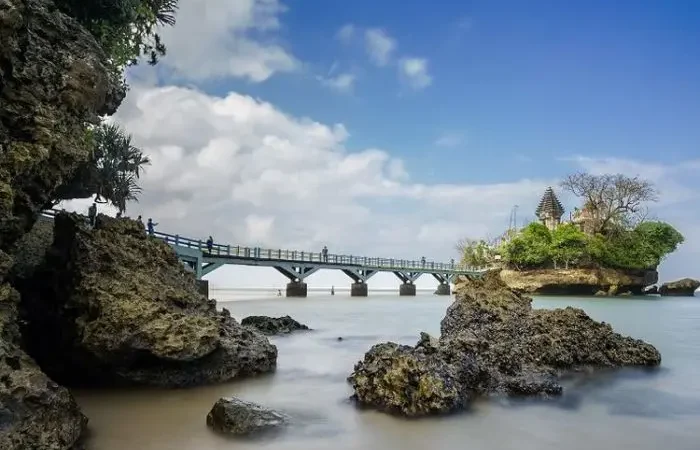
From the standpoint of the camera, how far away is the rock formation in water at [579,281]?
46.5 metres

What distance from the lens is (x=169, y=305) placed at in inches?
270

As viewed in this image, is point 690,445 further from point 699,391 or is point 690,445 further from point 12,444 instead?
point 12,444

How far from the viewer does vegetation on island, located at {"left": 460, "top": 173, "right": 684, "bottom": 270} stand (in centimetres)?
4650

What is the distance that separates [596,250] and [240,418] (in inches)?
1859

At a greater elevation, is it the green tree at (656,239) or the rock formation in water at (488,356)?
the green tree at (656,239)

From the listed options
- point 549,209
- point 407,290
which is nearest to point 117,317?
point 407,290

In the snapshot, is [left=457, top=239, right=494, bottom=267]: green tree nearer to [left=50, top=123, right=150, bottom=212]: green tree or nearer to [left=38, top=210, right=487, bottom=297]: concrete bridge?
[left=38, top=210, right=487, bottom=297]: concrete bridge

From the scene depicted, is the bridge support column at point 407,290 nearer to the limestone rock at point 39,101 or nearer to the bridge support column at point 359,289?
the bridge support column at point 359,289

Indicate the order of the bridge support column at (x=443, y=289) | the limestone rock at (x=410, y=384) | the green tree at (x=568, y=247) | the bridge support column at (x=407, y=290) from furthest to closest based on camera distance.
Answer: the bridge support column at (x=443, y=289), the bridge support column at (x=407, y=290), the green tree at (x=568, y=247), the limestone rock at (x=410, y=384)

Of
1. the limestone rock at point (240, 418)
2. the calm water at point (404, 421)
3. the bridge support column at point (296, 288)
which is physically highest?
the bridge support column at point (296, 288)

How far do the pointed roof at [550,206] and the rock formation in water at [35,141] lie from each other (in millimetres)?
70465

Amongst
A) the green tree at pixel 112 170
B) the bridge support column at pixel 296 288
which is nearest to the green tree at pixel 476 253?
the bridge support column at pixel 296 288

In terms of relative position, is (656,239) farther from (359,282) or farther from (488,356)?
(488,356)

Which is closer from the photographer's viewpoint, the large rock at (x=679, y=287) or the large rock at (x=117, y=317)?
the large rock at (x=117, y=317)
